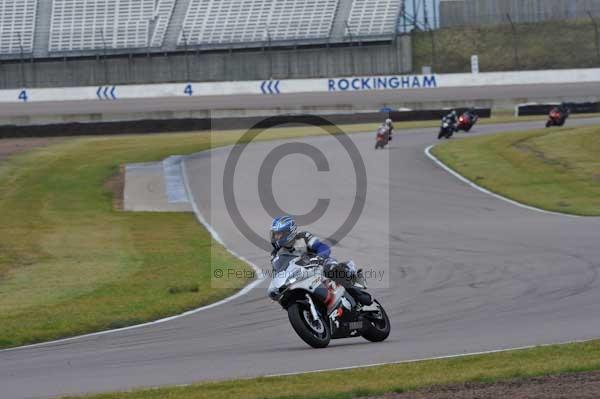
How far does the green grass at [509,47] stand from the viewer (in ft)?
203

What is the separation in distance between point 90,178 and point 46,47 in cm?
3534

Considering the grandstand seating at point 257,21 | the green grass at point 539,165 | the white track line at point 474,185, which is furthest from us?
the grandstand seating at point 257,21

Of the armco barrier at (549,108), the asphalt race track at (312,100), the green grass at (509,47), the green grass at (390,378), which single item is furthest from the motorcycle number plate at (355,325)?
the green grass at (509,47)

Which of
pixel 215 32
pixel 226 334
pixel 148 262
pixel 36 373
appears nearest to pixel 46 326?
pixel 226 334

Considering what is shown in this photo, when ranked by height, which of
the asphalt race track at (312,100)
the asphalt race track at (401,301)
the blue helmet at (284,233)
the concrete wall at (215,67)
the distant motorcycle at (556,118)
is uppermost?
the concrete wall at (215,67)

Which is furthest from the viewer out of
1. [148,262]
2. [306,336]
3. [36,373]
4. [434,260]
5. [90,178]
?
[90,178]

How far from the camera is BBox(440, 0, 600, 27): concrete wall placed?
220 feet

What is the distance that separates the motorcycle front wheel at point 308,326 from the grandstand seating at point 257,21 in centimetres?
5406

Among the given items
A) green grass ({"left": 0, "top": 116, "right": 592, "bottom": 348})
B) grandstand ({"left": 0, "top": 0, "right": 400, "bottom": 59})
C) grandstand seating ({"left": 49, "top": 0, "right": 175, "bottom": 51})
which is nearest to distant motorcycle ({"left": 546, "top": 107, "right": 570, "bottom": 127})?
green grass ({"left": 0, "top": 116, "right": 592, "bottom": 348})

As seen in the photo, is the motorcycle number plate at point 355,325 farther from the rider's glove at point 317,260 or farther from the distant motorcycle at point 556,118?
the distant motorcycle at point 556,118

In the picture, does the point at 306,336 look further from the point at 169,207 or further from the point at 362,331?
the point at 169,207

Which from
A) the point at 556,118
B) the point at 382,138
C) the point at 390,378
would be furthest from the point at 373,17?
the point at 390,378

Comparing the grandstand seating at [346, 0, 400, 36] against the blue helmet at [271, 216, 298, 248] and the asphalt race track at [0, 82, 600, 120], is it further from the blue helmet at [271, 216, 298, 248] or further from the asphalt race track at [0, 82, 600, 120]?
the blue helmet at [271, 216, 298, 248]

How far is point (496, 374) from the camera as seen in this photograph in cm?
806
